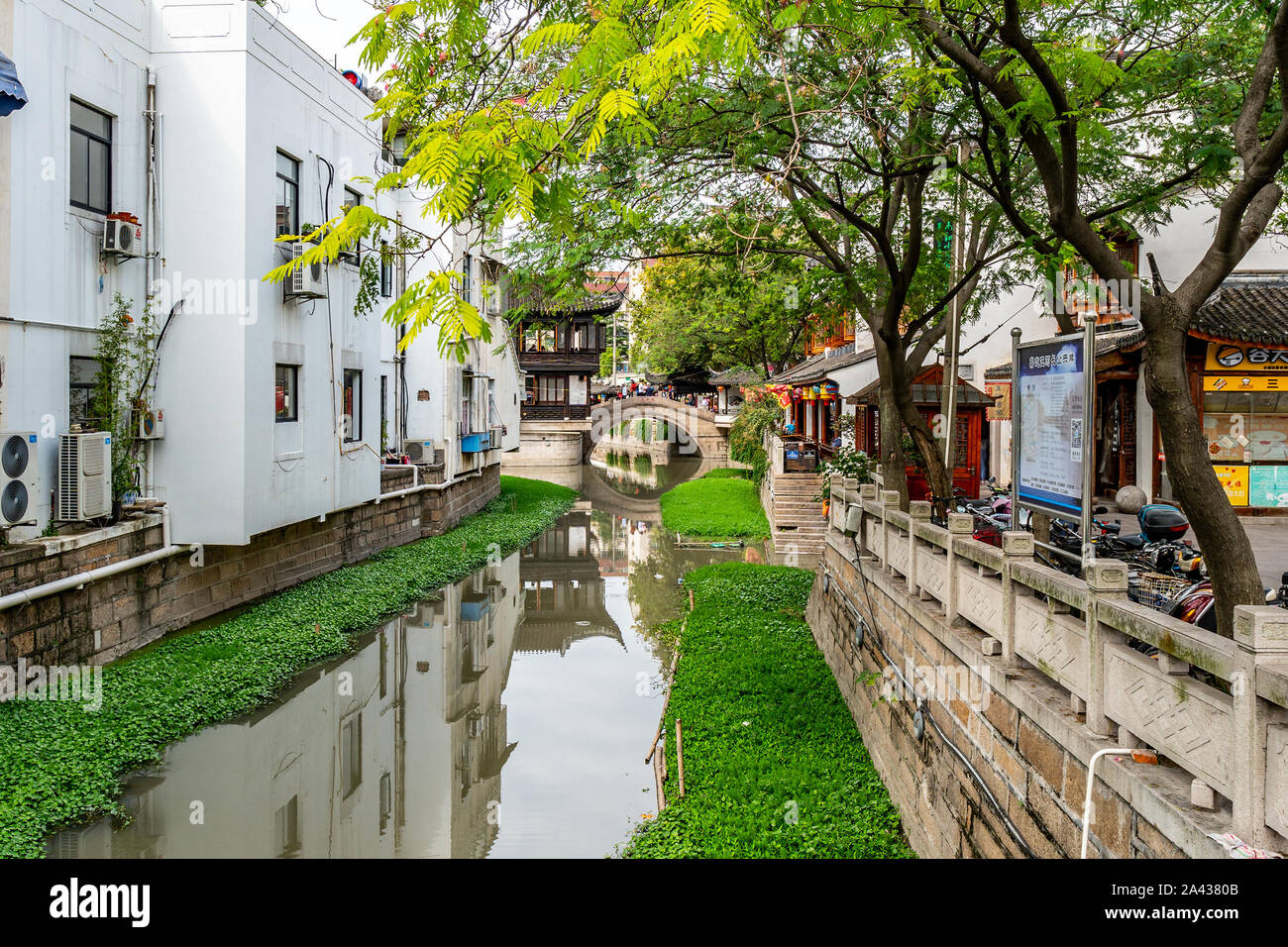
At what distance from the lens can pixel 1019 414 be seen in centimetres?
839

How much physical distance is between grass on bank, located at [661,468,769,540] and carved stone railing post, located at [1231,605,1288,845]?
70.3ft

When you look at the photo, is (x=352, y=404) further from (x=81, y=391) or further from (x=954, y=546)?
(x=954, y=546)

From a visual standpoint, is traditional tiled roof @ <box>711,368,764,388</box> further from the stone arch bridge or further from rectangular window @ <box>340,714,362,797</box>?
rectangular window @ <box>340,714,362,797</box>

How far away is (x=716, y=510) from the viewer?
98.1 ft

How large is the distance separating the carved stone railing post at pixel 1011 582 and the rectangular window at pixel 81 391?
1057 cm

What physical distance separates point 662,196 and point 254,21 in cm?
616

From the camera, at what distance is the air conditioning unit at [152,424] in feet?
42.5

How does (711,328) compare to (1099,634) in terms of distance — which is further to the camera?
(711,328)

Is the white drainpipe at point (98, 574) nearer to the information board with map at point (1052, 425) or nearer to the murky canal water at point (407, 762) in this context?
the murky canal water at point (407, 762)

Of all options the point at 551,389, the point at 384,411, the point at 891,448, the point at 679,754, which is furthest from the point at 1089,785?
the point at 551,389

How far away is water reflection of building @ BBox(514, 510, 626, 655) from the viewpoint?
57.2 ft

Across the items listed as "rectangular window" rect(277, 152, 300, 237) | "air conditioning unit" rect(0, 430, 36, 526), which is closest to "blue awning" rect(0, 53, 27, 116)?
"air conditioning unit" rect(0, 430, 36, 526)

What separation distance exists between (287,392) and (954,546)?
1117 cm

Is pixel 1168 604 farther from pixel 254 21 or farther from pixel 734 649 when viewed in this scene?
pixel 254 21
